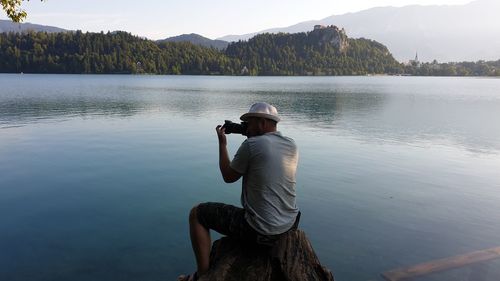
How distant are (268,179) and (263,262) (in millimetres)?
1392

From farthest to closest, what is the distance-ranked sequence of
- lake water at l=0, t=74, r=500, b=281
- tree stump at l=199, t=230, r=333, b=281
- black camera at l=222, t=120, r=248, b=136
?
1. lake water at l=0, t=74, r=500, b=281
2. black camera at l=222, t=120, r=248, b=136
3. tree stump at l=199, t=230, r=333, b=281

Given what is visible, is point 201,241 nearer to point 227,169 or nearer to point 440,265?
point 227,169

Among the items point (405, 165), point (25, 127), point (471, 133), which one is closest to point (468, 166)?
point (405, 165)

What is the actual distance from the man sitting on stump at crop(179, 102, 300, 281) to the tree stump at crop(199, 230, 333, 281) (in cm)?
23

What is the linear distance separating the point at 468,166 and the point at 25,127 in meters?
30.2

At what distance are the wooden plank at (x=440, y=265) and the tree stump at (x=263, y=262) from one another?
3.43m

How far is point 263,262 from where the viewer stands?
5848mm

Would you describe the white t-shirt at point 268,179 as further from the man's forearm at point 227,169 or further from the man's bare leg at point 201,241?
the man's bare leg at point 201,241

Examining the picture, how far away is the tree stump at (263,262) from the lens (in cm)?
573

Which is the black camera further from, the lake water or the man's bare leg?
the lake water

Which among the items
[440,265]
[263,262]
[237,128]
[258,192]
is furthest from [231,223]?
[440,265]

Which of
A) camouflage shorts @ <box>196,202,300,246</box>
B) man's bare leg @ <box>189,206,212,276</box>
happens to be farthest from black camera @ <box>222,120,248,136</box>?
man's bare leg @ <box>189,206,212,276</box>

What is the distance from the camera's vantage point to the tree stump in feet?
18.8

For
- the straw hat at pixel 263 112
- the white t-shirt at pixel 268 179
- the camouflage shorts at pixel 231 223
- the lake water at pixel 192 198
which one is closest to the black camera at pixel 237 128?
the straw hat at pixel 263 112
